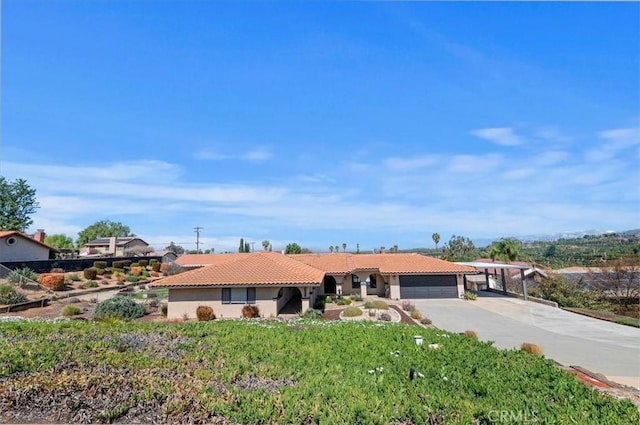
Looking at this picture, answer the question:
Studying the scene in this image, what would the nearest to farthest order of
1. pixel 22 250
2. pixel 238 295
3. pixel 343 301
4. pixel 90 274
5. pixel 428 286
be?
pixel 238 295, pixel 343 301, pixel 428 286, pixel 90 274, pixel 22 250

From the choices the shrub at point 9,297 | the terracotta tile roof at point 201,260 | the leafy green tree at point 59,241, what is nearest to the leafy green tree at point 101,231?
the leafy green tree at point 59,241

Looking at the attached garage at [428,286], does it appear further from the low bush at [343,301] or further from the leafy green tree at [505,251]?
the leafy green tree at [505,251]

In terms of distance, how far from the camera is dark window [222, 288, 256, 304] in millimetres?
24250

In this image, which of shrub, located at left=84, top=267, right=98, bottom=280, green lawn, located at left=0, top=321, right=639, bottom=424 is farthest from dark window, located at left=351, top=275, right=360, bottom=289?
shrub, located at left=84, top=267, right=98, bottom=280

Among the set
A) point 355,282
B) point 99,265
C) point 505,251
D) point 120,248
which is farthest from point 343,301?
point 120,248

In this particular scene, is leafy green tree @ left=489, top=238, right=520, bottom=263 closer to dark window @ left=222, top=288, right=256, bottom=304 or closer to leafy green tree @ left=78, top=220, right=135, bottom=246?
dark window @ left=222, top=288, right=256, bottom=304

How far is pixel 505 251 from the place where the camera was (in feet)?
175

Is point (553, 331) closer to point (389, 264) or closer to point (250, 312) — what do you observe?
point (389, 264)

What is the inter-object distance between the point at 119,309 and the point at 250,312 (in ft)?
28.4

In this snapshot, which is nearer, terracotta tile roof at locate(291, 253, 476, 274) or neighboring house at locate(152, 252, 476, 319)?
neighboring house at locate(152, 252, 476, 319)

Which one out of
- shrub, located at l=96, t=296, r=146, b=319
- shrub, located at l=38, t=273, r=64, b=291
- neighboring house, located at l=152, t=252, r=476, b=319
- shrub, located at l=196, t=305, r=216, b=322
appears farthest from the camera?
shrub, located at l=38, t=273, r=64, b=291

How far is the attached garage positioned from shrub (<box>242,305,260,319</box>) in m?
16.7

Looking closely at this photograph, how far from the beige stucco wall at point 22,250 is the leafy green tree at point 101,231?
2442 inches

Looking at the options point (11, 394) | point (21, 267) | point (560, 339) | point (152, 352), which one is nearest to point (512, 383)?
point (152, 352)
